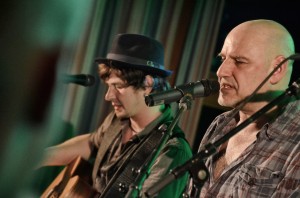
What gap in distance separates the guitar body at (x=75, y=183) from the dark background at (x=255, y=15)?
1.39 metres

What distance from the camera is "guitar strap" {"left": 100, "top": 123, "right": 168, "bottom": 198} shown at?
2.46 m

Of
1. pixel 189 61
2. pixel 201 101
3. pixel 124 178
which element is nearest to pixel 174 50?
pixel 189 61

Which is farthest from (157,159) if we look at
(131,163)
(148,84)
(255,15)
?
(255,15)

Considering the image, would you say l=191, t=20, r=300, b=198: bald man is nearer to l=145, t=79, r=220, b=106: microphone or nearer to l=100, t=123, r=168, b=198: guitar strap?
l=145, t=79, r=220, b=106: microphone

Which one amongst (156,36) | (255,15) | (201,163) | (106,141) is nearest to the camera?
(201,163)

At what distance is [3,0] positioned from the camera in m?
0.47

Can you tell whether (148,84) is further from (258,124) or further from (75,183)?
(258,124)

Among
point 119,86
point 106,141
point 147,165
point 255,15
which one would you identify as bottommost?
point 106,141

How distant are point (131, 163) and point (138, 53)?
2.47ft

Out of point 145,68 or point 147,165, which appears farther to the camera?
point 145,68

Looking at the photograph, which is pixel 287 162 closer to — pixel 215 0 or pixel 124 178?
pixel 124 178

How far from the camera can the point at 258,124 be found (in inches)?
75.4

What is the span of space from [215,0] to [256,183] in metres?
2.51

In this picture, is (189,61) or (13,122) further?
(189,61)
